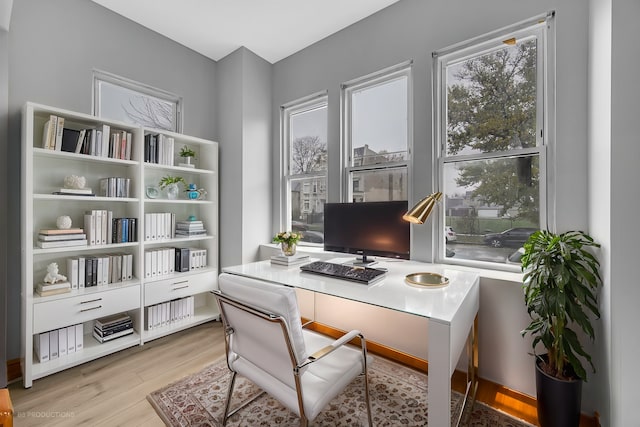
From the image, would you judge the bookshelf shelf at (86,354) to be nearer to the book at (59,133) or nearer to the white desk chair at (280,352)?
the white desk chair at (280,352)

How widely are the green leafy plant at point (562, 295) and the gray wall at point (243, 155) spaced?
8.03 feet

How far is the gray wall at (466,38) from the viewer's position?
169 cm

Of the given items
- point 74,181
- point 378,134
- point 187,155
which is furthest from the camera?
point 187,155

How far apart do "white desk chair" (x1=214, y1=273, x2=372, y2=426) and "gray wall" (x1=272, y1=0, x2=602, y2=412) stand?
1.04 m

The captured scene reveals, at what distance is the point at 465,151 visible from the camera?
216 cm

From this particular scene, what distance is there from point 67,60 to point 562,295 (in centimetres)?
377

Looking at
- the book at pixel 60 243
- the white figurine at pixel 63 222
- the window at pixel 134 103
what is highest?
the window at pixel 134 103

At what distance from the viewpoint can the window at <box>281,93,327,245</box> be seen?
303cm

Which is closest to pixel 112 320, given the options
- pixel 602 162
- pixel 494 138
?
pixel 494 138

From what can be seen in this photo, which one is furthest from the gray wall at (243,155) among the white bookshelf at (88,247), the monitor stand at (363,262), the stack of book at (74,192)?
the monitor stand at (363,262)

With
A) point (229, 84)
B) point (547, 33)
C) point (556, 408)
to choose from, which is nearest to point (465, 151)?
point (547, 33)

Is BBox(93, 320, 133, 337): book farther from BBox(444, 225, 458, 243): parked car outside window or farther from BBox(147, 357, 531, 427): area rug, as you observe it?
BBox(444, 225, 458, 243): parked car outside window

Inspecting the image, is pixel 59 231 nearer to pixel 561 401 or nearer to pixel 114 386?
pixel 114 386

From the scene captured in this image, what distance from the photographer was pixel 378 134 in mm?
2611
